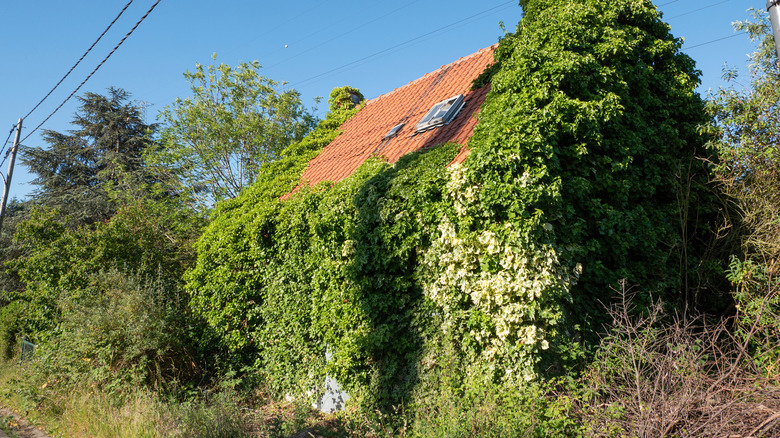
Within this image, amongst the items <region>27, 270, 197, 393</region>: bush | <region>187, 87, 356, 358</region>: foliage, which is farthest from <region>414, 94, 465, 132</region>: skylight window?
<region>27, 270, 197, 393</region>: bush

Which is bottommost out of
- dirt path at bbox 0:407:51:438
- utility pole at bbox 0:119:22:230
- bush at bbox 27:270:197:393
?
dirt path at bbox 0:407:51:438

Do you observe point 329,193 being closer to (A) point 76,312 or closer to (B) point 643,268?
(B) point 643,268

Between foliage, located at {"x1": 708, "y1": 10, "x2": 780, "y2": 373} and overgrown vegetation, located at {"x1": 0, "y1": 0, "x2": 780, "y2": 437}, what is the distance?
0.11 ft

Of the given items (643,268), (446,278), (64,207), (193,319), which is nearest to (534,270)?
(446,278)

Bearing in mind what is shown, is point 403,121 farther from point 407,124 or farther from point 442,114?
point 442,114

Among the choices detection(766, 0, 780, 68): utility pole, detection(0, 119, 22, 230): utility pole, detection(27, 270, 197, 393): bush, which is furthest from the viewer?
detection(0, 119, 22, 230): utility pole

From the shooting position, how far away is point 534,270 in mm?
5281

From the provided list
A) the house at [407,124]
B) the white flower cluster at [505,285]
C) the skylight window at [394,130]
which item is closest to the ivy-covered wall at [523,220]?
the white flower cluster at [505,285]

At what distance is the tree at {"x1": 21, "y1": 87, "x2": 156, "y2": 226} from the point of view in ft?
73.8

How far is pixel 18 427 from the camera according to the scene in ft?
27.9

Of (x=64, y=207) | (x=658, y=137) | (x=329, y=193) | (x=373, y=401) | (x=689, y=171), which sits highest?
(x=64, y=207)

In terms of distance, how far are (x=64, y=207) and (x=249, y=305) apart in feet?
55.7

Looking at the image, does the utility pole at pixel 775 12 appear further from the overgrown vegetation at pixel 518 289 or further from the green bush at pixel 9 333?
the green bush at pixel 9 333

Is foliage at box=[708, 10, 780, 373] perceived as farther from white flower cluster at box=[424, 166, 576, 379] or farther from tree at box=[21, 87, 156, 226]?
tree at box=[21, 87, 156, 226]
